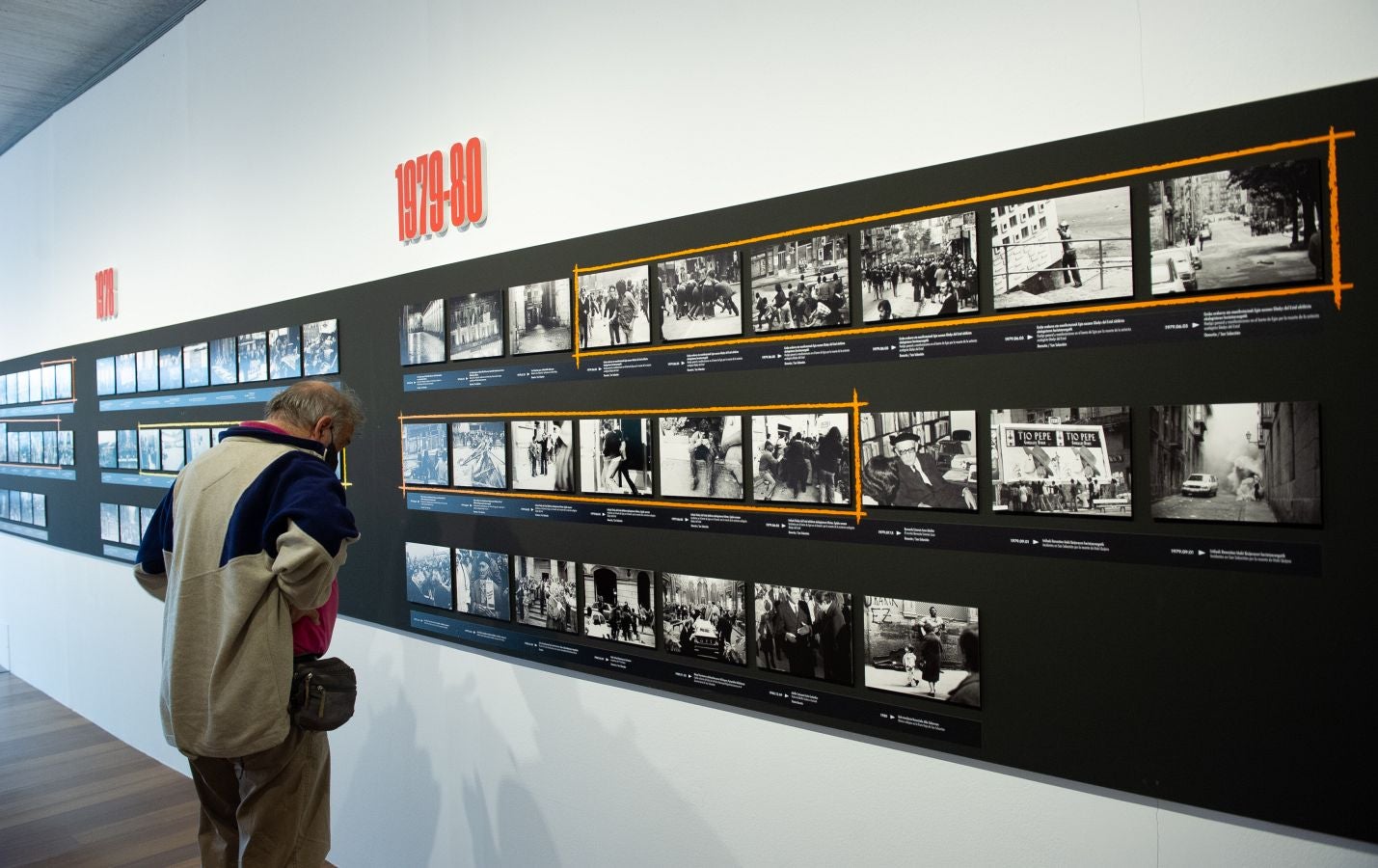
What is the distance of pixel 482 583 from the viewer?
3.07 m

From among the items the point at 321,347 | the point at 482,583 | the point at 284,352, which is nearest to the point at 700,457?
the point at 482,583

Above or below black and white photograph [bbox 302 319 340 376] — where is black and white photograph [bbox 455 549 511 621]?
below

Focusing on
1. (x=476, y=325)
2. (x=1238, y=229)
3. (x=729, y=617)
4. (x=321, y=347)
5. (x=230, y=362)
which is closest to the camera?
(x=1238, y=229)

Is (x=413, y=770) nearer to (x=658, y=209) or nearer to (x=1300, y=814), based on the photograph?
(x=658, y=209)

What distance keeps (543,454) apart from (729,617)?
90 centimetres

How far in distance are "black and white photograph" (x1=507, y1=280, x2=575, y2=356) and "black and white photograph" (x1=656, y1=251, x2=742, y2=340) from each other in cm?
43

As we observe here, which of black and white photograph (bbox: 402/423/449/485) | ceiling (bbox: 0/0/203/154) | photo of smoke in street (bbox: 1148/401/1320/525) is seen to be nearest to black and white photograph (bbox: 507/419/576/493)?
black and white photograph (bbox: 402/423/449/485)

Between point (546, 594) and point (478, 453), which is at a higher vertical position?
point (478, 453)

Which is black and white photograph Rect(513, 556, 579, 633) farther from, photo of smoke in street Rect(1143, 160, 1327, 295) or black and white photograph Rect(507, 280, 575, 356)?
photo of smoke in street Rect(1143, 160, 1327, 295)

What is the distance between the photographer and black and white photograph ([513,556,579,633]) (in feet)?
9.07

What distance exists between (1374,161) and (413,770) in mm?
3537

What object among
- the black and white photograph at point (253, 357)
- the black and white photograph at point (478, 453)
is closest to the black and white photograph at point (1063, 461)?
the black and white photograph at point (478, 453)

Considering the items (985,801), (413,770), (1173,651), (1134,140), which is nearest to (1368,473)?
(1173,651)

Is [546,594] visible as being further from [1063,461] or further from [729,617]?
[1063,461]
